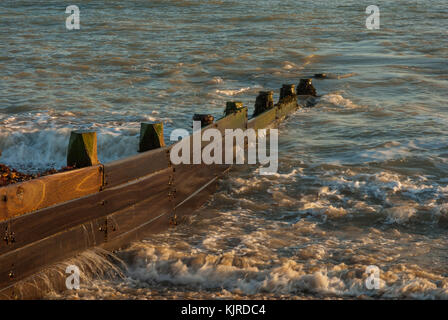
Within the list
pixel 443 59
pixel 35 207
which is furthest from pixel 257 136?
pixel 443 59

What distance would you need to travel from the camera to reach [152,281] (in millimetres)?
7008

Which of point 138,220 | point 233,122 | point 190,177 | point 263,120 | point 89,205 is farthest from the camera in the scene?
point 263,120

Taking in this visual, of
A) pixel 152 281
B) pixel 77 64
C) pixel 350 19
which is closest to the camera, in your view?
pixel 152 281

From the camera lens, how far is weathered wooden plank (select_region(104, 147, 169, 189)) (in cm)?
713

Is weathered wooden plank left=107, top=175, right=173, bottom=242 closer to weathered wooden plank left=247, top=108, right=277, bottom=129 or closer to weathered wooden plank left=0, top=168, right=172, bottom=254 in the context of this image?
weathered wooden plank left=0, top=168, right=172, bottom=254

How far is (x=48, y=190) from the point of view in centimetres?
628

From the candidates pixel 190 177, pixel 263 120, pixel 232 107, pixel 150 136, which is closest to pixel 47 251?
pixel 150 136

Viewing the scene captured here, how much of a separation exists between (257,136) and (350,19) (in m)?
24.1

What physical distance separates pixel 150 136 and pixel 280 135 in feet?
18.1

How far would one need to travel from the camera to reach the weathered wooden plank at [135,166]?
281 inches

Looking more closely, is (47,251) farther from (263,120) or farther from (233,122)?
(263,120)

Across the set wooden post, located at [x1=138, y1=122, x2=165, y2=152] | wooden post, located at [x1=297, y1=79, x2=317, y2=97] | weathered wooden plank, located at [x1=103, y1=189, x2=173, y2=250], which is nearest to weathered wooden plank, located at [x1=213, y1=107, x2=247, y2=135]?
wooden post, located at [x1=138, y1=122, x2=165, y2=152]

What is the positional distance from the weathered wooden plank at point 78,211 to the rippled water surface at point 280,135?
19.8 inches

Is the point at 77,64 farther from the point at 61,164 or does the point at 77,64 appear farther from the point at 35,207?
the point at 35,207
